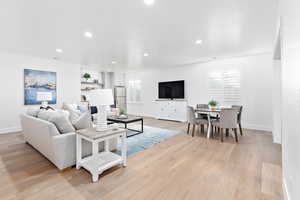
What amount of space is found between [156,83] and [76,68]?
3.84m

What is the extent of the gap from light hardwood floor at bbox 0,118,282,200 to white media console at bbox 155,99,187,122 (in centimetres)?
306

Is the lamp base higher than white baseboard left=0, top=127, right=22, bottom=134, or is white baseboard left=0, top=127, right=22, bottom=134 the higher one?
the lamp base

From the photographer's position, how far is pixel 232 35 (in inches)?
124

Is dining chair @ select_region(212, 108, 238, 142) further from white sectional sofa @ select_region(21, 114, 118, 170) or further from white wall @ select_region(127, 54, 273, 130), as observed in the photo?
white sectional sofa @ select_region(21, 114, 118, 170)

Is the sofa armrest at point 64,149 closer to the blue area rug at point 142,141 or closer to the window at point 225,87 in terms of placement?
the blue area rug at point 142,141

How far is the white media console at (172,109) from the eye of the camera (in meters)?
6.10

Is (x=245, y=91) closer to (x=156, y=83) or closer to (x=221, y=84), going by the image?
(x=221, y=84)

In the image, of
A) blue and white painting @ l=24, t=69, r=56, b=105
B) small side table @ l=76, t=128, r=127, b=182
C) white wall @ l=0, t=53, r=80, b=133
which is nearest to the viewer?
small side table @ l=76, t=128, r=127, b=182

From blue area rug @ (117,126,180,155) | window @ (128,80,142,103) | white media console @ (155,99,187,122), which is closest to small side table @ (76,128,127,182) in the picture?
blue area rug @ (117,126,180,155)

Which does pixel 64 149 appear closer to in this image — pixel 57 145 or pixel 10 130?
pixel 57 145

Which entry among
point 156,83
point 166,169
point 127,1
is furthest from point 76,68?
point 166,169

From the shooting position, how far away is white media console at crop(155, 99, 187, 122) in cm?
610

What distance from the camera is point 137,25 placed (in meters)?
2.69

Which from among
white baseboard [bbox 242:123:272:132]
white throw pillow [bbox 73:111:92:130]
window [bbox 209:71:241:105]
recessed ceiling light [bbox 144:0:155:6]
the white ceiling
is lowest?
white baseboard [bbox 242:123:272:132]
